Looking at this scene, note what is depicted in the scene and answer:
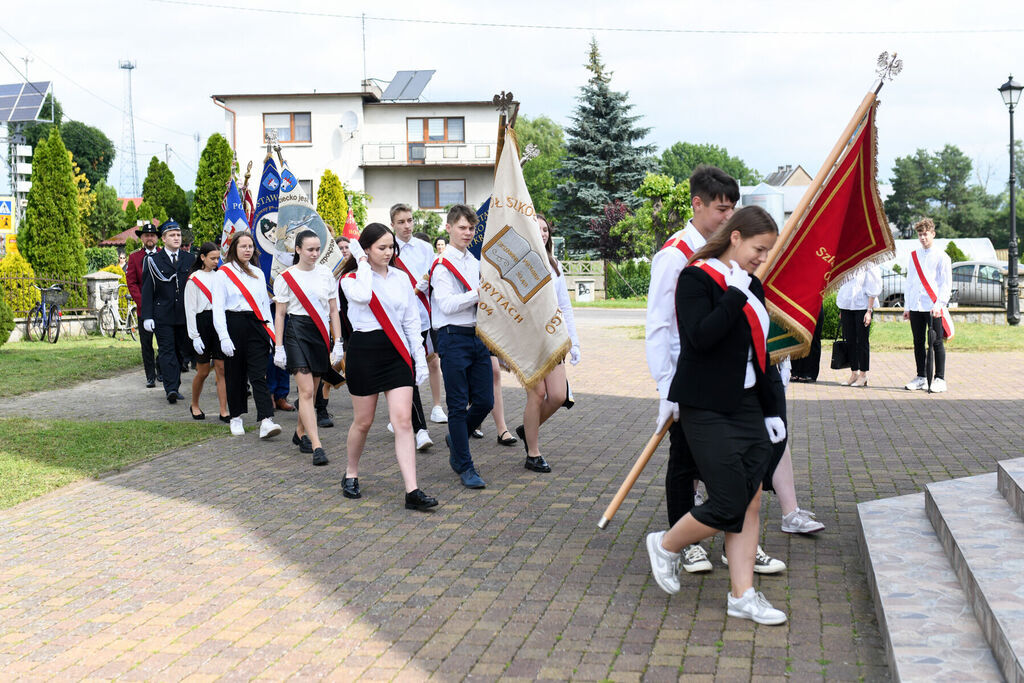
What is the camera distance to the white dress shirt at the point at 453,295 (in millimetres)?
7660

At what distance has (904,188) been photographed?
10606 cm

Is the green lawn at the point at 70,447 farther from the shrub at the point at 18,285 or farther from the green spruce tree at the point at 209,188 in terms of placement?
the green spruce tree at the point at 209,188

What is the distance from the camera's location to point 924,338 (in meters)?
12.8

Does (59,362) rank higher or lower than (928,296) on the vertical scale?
lower

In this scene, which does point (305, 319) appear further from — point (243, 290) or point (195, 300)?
point (195, 300)

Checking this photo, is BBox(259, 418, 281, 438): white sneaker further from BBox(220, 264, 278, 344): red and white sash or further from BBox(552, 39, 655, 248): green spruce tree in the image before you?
BBox(552, 39, 655, 248): green spruce tree

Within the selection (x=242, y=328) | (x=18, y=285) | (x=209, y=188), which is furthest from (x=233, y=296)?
(x=209, y=188)

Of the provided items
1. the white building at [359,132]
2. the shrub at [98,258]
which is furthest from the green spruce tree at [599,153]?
the shrub at [98,258]

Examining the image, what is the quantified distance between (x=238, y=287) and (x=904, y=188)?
107m

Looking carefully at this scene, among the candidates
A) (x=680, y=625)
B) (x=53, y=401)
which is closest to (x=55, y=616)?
(x=680, y=625)

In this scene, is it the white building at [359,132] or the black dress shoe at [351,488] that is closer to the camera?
the black dress shoe at [351,488]

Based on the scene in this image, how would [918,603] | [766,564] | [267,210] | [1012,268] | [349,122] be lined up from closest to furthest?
[918,603], [766,564], [267,210], [1012,268], [349,122]

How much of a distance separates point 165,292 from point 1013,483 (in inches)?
388

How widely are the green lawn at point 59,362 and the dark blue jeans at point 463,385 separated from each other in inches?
321
